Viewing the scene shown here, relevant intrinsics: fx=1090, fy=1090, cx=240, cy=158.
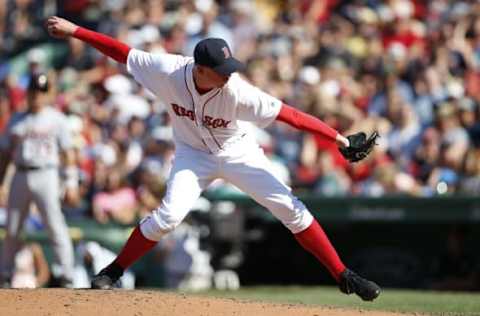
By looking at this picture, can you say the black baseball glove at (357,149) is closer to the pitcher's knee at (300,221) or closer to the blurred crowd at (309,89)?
the pitcher's knee at (300,221)

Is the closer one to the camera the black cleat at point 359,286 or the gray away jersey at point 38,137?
the black cleat at point 359,286

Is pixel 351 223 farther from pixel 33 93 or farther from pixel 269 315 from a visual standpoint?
pixel 269 315

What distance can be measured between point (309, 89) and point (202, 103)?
6.36 metres

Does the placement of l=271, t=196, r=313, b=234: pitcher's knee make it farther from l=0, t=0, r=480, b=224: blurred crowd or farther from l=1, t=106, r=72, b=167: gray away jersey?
l=0, t=0, r=480, b=224: blurred crowd

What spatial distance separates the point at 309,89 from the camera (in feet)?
42.5

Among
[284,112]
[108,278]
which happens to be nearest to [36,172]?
[108,278]

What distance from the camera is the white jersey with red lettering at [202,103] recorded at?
6656 millimetres

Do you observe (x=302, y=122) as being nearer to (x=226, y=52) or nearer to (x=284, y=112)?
(x=284, y=112)

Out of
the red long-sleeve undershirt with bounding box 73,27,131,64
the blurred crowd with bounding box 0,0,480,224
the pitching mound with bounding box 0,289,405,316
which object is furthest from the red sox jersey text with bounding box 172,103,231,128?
the blurred crowd with bounding box 0,0,480,224

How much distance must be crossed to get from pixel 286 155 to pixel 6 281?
12.6ft

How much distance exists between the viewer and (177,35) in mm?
14102

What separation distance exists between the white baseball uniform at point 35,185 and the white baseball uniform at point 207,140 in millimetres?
3136

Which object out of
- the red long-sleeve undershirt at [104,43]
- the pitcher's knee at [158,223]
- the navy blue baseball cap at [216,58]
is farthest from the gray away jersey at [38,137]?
the navy blue baseball cap at [216,58]

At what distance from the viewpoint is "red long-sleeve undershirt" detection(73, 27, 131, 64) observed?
6770 millimetres
